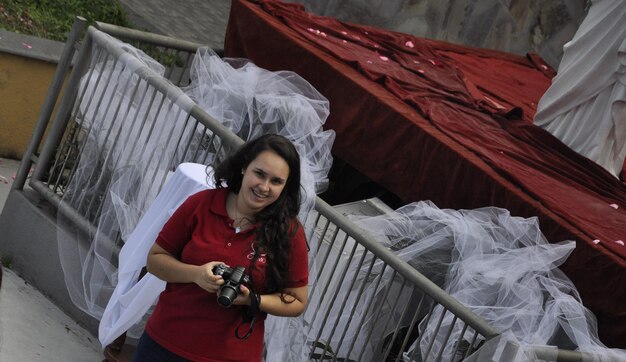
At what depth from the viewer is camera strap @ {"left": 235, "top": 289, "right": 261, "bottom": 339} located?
442 centimetres

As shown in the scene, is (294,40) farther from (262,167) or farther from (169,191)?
(262,167)

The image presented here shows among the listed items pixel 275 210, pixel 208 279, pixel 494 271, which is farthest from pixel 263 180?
pixel 494 271

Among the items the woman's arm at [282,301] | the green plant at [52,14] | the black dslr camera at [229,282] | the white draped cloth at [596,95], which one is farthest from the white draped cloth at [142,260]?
the green plant at [52,14]

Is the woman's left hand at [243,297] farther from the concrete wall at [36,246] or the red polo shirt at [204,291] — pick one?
the concrete wall at [36,246]

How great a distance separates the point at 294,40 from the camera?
320 inches

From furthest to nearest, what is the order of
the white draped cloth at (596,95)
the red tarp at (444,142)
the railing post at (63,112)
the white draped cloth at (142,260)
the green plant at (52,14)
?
the green plant at (52,14) < the white draped cloth at (596,95) < the railing post at (63,112) < the red tarp at (444,142) < the white draped cloth at (142,260)

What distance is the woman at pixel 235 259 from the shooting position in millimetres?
4500

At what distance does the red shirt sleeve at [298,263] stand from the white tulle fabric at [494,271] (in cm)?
107

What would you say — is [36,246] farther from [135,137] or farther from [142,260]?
[142,260]

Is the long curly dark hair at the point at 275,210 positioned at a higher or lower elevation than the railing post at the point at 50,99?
higher

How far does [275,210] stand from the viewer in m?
4.64

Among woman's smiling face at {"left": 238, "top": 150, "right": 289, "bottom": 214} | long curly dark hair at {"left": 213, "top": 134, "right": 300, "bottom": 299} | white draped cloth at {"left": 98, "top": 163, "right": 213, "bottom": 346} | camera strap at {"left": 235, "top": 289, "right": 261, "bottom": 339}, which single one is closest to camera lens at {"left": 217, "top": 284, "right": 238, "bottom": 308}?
camera strap at {"left": 235, "top": 289, "right": 261, "bottom": 339}

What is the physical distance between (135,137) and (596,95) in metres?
3.23

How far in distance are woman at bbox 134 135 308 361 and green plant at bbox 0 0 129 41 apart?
5590mm
